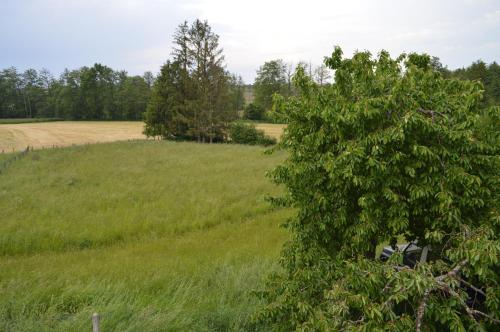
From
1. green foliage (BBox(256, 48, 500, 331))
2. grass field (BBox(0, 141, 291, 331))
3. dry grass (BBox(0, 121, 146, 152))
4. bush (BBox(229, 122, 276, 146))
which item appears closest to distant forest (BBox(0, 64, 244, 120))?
dry grass (BBox(0, 121, 146, 152))

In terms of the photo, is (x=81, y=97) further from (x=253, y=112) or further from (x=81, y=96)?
(x=253, y=112)

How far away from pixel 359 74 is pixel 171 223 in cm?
1083

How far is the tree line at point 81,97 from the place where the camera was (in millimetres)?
82562

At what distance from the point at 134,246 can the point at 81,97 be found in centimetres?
8101

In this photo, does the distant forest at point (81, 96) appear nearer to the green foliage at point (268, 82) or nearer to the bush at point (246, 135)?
the green foliage at point (268, 82)

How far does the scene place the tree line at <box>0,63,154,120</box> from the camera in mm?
82562

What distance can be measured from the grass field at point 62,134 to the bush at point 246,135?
8.26 m

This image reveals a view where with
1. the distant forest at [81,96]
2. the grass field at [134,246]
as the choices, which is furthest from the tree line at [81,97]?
→ the grass field at [134,246]

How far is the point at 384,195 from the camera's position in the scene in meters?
4.60

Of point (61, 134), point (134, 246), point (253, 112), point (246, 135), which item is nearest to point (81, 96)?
point (61, 134)

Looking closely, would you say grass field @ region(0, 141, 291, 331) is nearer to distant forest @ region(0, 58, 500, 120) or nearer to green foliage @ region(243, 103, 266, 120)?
green foliage @ region(243, 103, 266, 120)

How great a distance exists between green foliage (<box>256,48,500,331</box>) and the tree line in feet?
261

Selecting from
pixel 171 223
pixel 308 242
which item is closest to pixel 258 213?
pixel 171 223

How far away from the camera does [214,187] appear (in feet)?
67.4
